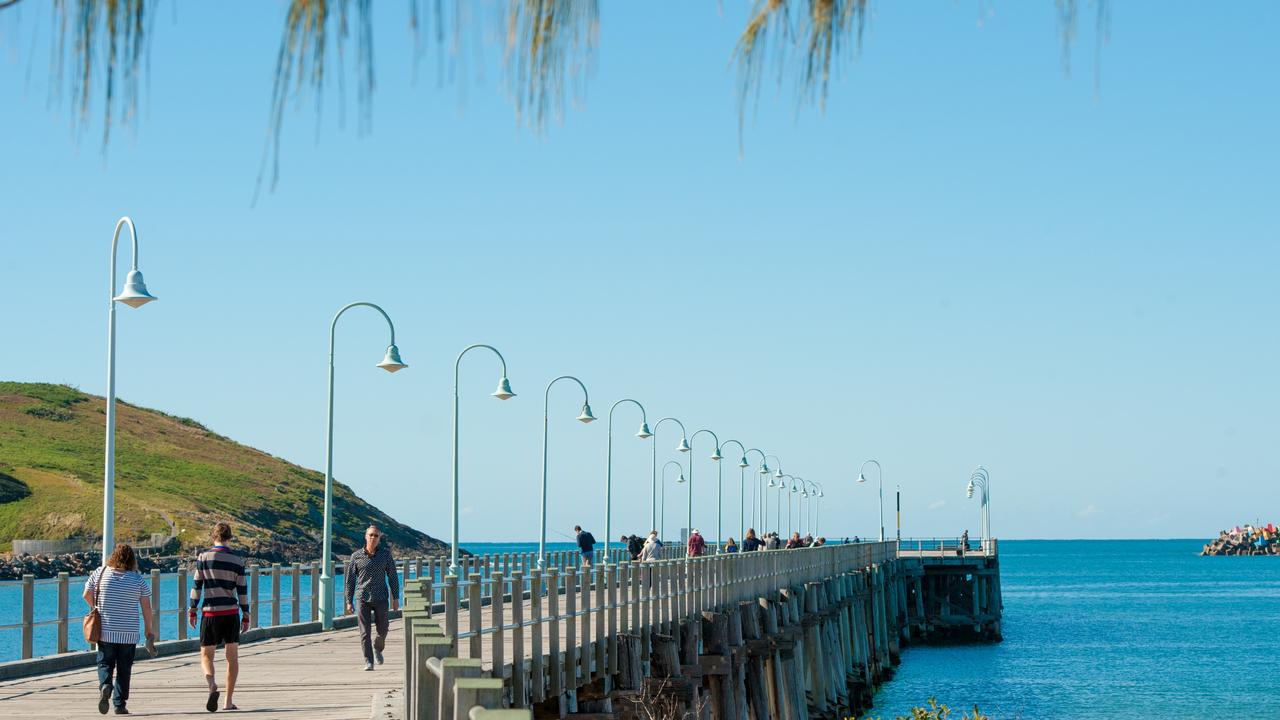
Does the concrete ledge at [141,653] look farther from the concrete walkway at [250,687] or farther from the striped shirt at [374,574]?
the striped shirt at [374,574]

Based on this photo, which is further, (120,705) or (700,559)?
(700,559)

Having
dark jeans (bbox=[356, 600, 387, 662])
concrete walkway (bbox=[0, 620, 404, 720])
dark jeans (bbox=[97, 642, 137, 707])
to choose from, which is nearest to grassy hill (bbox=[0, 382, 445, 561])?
concrete walkway (bbox=[0, 620, 404, 720])

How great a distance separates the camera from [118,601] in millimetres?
14148

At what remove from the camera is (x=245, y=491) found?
15788 cm

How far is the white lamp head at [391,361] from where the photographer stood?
2932cm

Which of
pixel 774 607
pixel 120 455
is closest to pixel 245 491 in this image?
pixel 120 455

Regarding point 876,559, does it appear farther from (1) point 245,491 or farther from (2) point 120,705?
(1) point 245,491

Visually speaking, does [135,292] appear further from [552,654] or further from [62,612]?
[552,654]

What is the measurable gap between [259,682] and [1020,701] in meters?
37.6

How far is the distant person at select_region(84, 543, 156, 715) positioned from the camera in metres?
14.1

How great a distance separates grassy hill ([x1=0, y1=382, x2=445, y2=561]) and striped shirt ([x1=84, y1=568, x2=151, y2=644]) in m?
117

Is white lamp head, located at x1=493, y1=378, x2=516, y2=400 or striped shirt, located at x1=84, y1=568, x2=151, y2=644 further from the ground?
white lamp head, located at x1=493, y1=378, x2=516, y2=400

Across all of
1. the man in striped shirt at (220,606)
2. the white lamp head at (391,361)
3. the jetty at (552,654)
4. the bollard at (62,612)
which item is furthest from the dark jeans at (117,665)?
the white lamp head at (391,361)

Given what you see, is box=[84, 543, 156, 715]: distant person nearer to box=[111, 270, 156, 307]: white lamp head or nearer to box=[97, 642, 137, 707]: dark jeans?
box=[97, 642, 137, 707]: dark jeans
